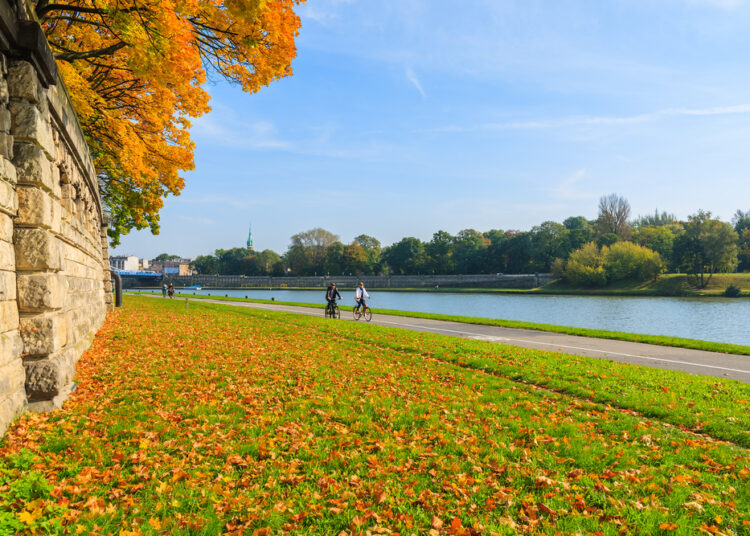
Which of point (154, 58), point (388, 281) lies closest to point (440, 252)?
point (388, 281)

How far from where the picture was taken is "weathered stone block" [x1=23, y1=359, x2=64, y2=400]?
18.8ft

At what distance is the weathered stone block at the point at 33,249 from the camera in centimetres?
554

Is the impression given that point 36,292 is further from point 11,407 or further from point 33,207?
point 11,407

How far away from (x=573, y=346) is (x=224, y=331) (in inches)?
488

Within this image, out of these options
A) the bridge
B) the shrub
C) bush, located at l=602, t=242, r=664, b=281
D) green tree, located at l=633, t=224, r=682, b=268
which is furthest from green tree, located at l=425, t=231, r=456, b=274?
the bridge

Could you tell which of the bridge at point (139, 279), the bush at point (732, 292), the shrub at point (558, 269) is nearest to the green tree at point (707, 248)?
the bush at point (732, 292)

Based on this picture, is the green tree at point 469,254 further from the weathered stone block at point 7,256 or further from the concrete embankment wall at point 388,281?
the weathered stone block at point 7,256

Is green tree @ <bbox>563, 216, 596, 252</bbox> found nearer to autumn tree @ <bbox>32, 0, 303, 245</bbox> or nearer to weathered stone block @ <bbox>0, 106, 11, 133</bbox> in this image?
autumn tree @ <bbox>32, 0, 303, 245</bbox>

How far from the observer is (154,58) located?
797 cm

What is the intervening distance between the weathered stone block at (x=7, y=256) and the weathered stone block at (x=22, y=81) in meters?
1.93

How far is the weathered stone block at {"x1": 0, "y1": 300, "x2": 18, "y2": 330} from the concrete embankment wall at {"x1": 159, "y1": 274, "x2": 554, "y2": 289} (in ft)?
388

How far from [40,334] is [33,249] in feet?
3.70

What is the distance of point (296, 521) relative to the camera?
151 inches

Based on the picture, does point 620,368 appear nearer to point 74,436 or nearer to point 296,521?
point 296,521
